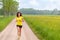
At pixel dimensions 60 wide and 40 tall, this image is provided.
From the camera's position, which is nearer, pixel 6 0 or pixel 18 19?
pixel 18 19

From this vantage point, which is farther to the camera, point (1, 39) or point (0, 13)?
point (0, 13)

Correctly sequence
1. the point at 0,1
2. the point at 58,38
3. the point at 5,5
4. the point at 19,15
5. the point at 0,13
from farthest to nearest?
the point at 0,13 → the point at 5,5 → the point at 0,1 → the point at 19,15 → the point at 58,38

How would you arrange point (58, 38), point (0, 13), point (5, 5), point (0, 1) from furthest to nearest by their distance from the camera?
1. point (0, 13)
2. point (5, 5)
3. point (0, 1)
4. point (58, 38)

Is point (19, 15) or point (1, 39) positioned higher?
point (19, 15)

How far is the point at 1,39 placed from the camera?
1575cm

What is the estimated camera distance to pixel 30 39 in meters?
15.9

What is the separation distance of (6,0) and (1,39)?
199ft

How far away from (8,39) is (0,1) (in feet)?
166

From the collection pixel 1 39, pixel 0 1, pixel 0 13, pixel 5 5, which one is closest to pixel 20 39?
pixel 1 39

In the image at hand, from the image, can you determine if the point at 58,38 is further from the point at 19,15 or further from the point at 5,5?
the point at 5,5

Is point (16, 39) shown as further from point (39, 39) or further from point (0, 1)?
point (0, 1)

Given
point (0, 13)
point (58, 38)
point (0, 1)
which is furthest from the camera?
point (0, 13)

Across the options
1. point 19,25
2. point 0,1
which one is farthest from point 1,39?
point 0,1

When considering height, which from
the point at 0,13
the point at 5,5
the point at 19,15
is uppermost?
the point at 19,15
